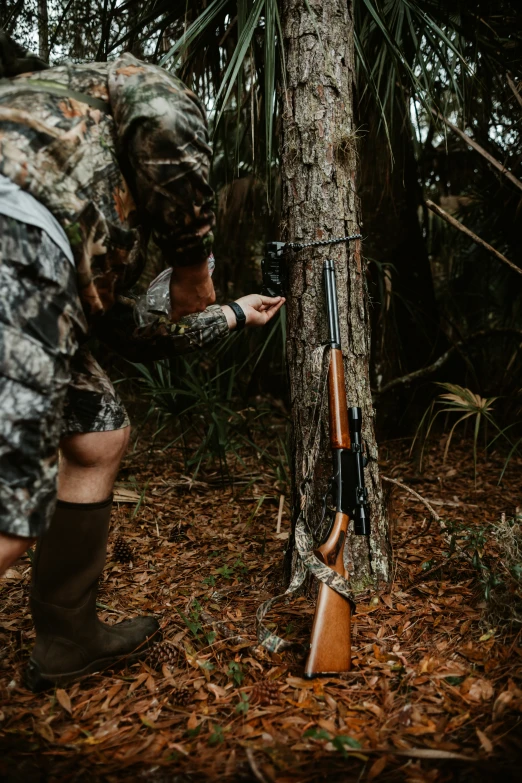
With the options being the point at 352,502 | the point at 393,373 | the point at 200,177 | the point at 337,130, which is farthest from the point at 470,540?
the point at 393,373

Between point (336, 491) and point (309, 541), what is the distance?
0.68ft

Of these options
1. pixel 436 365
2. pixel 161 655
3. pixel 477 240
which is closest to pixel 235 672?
pixel 161 655

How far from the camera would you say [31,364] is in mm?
1432

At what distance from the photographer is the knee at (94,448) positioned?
1873 millimetres

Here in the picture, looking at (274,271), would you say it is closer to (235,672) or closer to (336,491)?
(336,491)

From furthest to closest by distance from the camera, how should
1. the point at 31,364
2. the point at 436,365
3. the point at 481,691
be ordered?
the point at 436,365
the point at 481,691
the point at 31,364

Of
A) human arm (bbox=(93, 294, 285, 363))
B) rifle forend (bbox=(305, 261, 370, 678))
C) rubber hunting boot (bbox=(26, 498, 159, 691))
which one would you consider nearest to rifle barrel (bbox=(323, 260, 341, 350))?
rifle forend (bbox=(305, 261, 370, 678))

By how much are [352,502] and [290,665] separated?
0.58 metres

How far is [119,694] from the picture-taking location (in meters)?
1.91

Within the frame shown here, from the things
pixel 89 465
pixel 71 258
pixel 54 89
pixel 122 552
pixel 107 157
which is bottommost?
pixel 122 552

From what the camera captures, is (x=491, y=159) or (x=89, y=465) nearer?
(x=89, y=465)

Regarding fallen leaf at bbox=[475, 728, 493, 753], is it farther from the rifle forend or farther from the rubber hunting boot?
the rubber hunting boot

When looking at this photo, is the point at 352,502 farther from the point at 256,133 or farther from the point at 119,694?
the point at 256,133

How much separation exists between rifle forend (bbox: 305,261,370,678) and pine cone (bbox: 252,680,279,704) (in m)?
0.11
